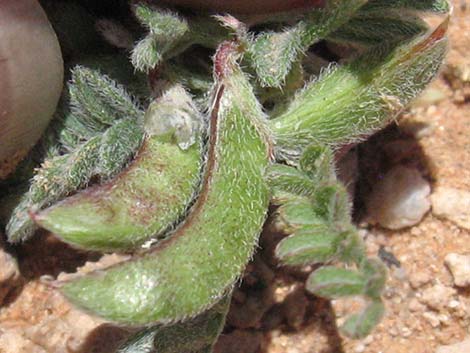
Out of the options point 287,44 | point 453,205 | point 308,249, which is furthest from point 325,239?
point 453,205

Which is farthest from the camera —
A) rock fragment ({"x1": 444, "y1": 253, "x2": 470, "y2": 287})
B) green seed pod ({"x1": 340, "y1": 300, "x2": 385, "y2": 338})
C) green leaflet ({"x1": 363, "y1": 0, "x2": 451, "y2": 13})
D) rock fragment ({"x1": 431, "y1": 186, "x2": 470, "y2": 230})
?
rock fragment ({"x1": 431, "y1": 186, "x2": 470, "y2": 230})

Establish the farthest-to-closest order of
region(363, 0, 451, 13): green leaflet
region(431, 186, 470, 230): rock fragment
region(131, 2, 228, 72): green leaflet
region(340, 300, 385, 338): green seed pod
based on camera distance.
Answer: region(431, 186, 470, 230): rock fragment, region(363, 0, 451, 13): green leaflet, region(131, 2, 228, 72): green leaflet, region(340, 300, 385, 338): green seed pod

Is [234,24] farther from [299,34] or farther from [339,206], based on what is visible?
[339,206]

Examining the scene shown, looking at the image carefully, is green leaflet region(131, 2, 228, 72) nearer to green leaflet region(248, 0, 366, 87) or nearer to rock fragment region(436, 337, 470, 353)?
green leaflet region(248, 0, 366, 87)

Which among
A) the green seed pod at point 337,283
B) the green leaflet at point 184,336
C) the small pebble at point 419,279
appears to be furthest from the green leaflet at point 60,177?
the small pebble at point 419,279

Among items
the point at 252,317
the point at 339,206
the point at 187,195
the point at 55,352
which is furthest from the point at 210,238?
the point at 55,352

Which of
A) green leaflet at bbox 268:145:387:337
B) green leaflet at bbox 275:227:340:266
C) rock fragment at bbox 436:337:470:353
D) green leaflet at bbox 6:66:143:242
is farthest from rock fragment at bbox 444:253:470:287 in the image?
green leaflet at bbox 6:66:143:242
